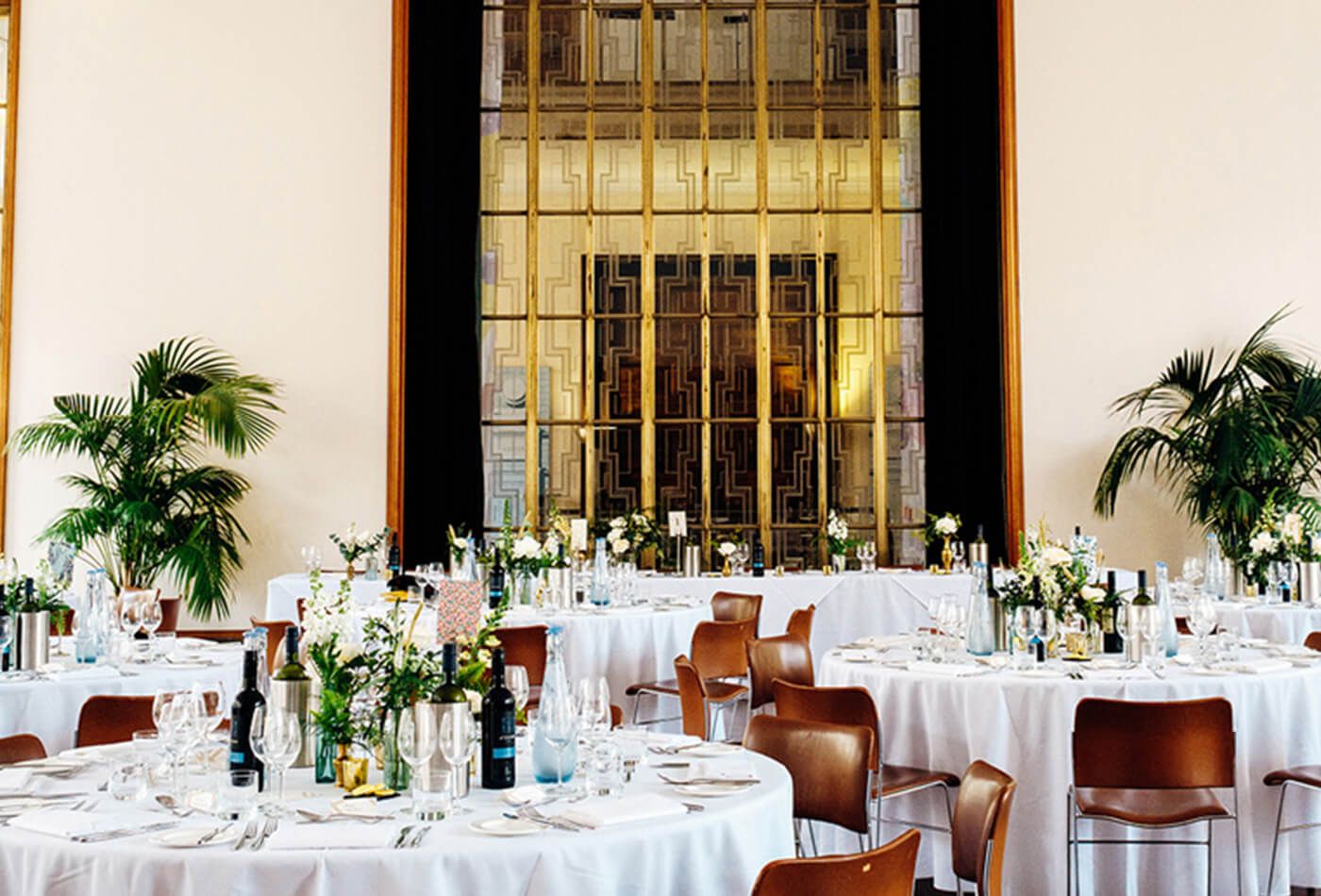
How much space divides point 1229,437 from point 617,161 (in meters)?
5.01

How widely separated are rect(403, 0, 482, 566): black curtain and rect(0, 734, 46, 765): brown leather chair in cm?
665

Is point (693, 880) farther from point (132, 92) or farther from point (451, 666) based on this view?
point (132, 92)

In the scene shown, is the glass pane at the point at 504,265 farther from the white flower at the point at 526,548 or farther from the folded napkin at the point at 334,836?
the folded napkin at the point at 334,836

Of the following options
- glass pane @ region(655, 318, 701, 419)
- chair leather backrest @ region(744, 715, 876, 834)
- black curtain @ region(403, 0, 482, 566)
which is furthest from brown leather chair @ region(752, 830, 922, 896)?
glass pane @ region(655, 318, 701, 419)

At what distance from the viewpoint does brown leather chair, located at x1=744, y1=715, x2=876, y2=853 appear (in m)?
3.43

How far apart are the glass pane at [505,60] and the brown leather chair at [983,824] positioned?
864cm

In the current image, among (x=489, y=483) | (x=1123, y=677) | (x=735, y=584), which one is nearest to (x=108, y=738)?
(x=1123, y=677)

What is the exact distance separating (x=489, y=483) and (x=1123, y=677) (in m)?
6.63

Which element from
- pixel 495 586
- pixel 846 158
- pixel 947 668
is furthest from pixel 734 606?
pixel 846 158

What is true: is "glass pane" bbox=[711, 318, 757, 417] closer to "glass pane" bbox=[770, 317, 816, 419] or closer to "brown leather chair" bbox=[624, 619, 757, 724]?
Answer: "glass pane" bbox=[770, 317, 816, 419]

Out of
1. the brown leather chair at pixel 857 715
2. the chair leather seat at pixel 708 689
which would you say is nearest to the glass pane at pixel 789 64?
the chair leather seat at pixel 708 689

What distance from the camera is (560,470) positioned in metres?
10.5

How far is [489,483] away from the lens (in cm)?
1043

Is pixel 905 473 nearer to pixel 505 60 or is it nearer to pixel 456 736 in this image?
pixel 505 60
